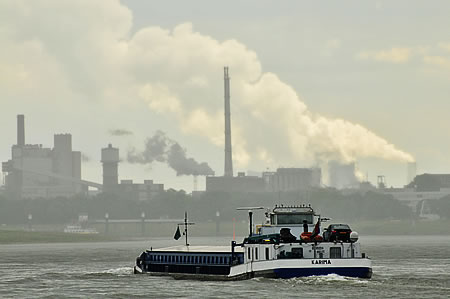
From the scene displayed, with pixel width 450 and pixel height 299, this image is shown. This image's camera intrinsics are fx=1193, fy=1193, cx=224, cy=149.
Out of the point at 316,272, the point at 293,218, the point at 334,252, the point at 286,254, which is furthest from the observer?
the point at 293,218

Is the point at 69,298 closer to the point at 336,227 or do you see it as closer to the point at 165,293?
the point at 165,293

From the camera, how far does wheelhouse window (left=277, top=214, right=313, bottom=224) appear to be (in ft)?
436

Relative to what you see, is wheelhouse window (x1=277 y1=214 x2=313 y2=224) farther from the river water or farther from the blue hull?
the blue hull

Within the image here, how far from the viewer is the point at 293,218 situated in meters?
133

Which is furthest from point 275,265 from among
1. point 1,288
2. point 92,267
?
point 92,267

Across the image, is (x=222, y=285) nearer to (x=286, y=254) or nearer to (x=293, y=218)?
(x=286, y=254)

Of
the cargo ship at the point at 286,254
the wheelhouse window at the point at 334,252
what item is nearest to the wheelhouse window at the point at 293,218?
the cargo ship at the point at 286,254

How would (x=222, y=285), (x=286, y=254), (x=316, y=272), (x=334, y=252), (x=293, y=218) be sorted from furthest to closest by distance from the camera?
(x=293, y=218)
(x=222, y=285)
(x=334, y=252)
(x=286, y=254)
(x=316, y=272)

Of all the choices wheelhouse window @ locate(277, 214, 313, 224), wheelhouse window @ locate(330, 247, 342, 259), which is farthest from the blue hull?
wheelhouse window @ locate(277, 214, 313, 224)

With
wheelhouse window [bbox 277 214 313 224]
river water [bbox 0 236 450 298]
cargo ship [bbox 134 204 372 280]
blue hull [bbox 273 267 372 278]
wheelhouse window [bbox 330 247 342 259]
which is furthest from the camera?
wheelhouse window [bbox 277 214 313 224]

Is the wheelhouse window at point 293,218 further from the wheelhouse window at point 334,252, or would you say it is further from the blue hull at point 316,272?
the blue hull at point 316,272

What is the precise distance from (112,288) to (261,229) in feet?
61.3

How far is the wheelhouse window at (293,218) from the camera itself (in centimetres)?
13288

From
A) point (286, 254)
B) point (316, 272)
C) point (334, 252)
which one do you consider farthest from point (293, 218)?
point (316, 272)
